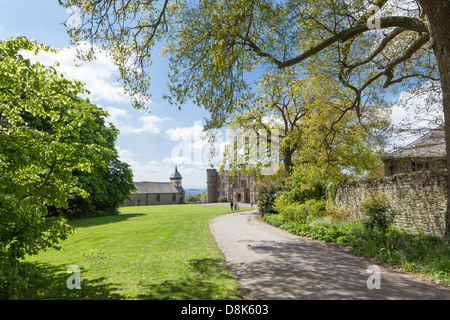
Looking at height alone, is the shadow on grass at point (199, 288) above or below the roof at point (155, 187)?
below

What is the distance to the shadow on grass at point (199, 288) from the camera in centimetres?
536

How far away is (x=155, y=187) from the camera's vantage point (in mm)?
73812

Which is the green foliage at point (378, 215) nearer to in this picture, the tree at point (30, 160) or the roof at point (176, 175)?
the tree at point (30, 160)

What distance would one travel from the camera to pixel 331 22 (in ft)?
35.0

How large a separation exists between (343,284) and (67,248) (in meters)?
11.4

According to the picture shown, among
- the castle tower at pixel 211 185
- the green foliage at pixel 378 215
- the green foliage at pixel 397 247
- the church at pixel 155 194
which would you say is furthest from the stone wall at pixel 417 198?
the castle tower at pixel 211 185

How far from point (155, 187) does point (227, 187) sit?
20898 mm

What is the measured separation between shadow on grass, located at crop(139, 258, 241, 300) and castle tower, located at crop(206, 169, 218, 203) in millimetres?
73744

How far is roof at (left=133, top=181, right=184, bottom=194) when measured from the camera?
71.4m

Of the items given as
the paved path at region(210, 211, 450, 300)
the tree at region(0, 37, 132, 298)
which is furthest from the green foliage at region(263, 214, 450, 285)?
the tree at region(0, 37, 132, 298)

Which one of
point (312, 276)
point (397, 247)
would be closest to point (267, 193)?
point (397, 247)

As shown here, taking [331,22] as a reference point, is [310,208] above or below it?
below
